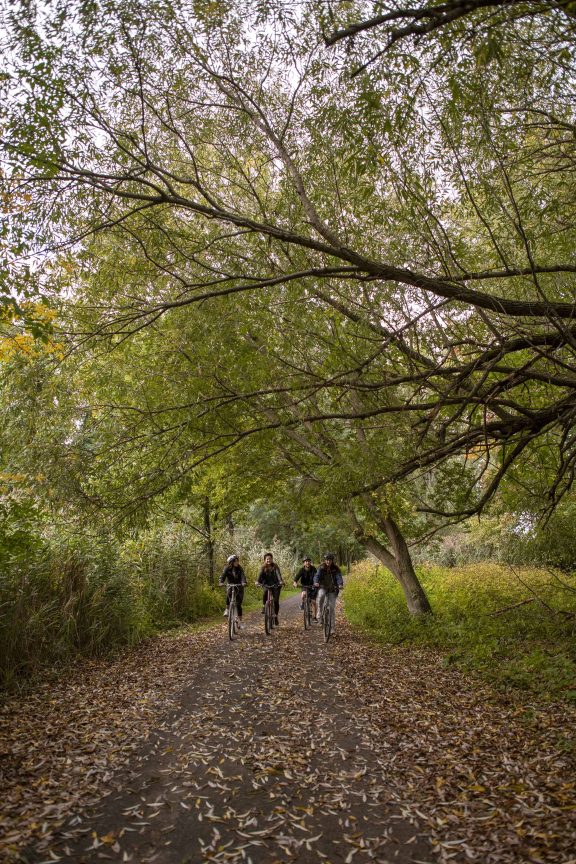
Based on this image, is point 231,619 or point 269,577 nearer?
point 231,619

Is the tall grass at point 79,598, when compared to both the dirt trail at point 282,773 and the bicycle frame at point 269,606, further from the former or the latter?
the bicycle frame at point 269,606

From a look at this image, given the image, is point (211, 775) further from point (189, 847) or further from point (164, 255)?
point (164, 255)

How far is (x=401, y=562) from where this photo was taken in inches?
→ 560

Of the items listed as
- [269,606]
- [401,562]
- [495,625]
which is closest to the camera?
[495,625]

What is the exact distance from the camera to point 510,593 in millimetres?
14797

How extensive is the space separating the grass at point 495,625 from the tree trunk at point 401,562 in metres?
0.41

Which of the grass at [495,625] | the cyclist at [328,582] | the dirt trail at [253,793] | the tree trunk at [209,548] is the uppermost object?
the tree trunk at [209,548]

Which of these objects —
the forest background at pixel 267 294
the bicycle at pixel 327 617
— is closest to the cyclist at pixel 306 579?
the bicycle at pixel 327 617

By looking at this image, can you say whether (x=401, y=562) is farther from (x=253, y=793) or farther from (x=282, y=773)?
(x=253, y=793)

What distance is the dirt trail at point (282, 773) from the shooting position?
3.86m

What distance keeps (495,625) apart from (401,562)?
3.26 metres

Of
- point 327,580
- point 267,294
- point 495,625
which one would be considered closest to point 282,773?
point 267,294

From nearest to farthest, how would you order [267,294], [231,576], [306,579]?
1. [267,294]
2. [231,576]
3. [306,579]

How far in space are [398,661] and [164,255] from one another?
826 cm
